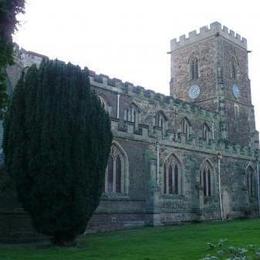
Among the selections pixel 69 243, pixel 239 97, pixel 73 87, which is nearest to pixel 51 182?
pixel 69 243

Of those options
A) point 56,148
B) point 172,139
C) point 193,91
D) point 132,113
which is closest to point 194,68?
point 193,91

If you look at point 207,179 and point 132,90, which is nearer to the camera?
point 207,179

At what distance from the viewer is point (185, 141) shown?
2642cm

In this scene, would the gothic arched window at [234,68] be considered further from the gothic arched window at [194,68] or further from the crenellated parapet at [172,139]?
the crenellated parapet at [172,139]

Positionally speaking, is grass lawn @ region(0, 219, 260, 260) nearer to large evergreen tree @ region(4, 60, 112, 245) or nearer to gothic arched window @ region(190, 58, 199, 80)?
large evergreen tree @ region(4, 60, 112, 245)

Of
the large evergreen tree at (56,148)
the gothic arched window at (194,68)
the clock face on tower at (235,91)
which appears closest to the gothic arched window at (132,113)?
the gothic arched window at (194,68)

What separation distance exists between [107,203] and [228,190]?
1089 cm

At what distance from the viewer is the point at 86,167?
48.7 ft

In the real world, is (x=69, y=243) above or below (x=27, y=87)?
below

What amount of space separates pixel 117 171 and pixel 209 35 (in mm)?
20899

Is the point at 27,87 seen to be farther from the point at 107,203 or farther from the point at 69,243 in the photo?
the point at 107,203

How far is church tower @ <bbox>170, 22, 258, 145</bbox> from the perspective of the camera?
125 feet

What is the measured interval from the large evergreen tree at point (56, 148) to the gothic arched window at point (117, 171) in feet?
21.2

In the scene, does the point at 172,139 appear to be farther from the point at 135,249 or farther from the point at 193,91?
the point at 193,91
